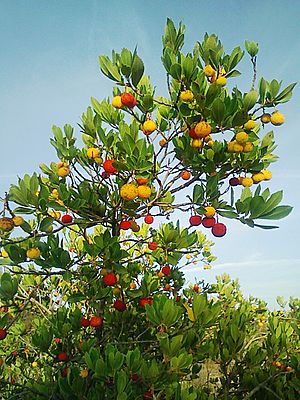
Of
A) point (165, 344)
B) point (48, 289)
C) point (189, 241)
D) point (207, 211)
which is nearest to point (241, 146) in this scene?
point (207, 211)

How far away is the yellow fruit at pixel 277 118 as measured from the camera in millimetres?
2732

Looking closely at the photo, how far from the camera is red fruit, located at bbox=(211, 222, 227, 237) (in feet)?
8.40

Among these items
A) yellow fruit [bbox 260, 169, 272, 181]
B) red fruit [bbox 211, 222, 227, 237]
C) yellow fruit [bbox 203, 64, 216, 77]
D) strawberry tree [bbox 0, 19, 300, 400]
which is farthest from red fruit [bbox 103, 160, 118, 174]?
yellow fruit [bbox 260, 169, 272, 181]

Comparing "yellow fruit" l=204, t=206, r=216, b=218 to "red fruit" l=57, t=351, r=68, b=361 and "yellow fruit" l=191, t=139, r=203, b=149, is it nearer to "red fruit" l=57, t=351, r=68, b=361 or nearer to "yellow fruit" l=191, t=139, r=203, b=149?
"yellow fruit" l=191, t=139, r=203, b=149

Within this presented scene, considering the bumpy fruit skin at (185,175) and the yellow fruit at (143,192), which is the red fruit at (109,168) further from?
the bumpy fruit skin at (185,175)

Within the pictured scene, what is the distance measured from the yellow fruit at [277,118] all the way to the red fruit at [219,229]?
770 millimetres

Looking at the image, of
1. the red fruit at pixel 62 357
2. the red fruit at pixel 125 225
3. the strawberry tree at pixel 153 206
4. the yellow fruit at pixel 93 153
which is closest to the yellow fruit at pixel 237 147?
the strawberry tree at pixel 153 206

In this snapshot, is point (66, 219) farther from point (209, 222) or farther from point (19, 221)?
point (209, 222)

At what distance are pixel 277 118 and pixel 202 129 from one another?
647 mm

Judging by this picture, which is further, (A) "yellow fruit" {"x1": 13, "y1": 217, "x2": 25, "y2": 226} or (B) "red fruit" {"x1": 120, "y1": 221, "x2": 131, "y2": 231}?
(B) "red fruit" {"x1": 120, "y1": 221, "x2": 131, "y2": 231}

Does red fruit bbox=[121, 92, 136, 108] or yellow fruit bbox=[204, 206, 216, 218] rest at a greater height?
red fruit bbox=[121, 92, 136, 108]

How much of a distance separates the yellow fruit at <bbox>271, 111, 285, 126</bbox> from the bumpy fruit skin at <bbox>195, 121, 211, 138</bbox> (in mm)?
586

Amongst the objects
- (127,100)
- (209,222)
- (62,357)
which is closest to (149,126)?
(127,100)

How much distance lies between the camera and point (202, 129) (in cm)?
238
